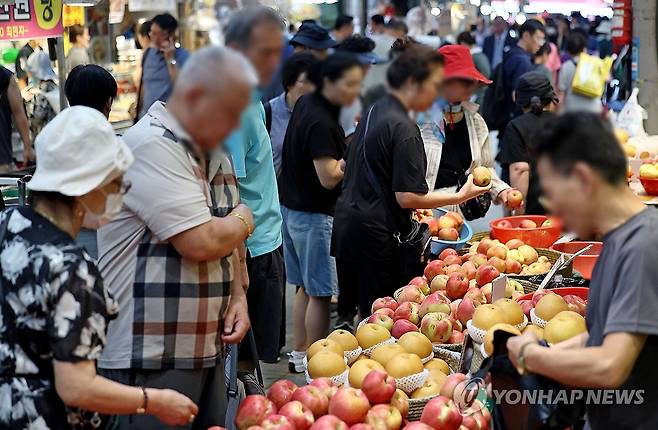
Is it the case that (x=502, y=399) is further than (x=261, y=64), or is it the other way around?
(x=502, y=399)

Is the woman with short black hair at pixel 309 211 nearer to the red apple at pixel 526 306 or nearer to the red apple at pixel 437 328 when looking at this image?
the red apple at pixel 437 328

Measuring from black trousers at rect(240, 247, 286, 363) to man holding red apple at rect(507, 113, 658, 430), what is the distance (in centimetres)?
230

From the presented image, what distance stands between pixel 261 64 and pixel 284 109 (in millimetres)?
4199

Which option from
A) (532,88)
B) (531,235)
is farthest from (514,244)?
(532,88)

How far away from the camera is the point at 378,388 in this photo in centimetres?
297

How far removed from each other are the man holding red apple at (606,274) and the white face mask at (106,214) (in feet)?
3.44

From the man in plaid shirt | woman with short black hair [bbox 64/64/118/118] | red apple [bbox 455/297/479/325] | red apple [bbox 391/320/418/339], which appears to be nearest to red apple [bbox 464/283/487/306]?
red apple [bbox 455/297/479/325]

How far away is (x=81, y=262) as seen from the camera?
2273mm

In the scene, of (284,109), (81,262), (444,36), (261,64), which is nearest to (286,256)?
(284,109)

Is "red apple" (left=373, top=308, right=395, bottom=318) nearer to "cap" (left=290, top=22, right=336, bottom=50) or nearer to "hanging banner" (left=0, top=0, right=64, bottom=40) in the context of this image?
"cap" (left=290, top=22, right=336, bottom=50)

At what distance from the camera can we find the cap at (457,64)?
229 centimetres

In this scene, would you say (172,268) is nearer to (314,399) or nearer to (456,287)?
(314,399)

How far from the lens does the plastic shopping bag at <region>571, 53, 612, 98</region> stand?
2170 mm

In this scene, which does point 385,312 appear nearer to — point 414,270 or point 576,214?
point 414,270
